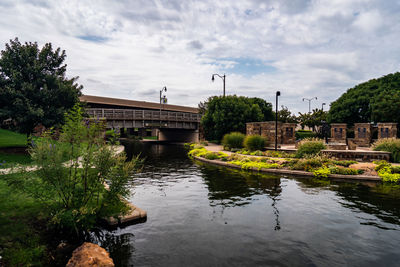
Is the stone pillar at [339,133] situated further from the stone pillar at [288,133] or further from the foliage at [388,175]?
the foliage at [388,175]

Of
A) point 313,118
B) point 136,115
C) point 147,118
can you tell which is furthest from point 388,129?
point 136,115

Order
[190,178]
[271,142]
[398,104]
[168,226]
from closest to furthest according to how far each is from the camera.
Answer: [168,226]
[190,178]
[271,142]
[398,104]

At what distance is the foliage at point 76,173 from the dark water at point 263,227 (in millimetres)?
1069

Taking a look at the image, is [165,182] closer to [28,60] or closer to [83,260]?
[83,260]

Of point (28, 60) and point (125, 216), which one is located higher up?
point (28, 60)

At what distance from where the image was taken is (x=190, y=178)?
50.0ft

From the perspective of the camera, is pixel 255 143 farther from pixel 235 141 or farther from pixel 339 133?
pixel 339 133

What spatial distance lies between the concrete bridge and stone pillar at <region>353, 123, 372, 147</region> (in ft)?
85.6

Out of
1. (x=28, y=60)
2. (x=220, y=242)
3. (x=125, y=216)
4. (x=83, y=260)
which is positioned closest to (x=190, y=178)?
(x=125, y=216)

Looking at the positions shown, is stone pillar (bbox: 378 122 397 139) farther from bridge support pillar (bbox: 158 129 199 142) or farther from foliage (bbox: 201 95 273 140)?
bridge support pillar (bbox: 158 129 199 142)

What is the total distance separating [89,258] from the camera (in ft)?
16.9

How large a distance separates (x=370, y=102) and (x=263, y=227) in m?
46.0

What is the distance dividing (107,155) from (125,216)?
240 cm

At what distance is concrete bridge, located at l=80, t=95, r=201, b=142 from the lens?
122 feet
